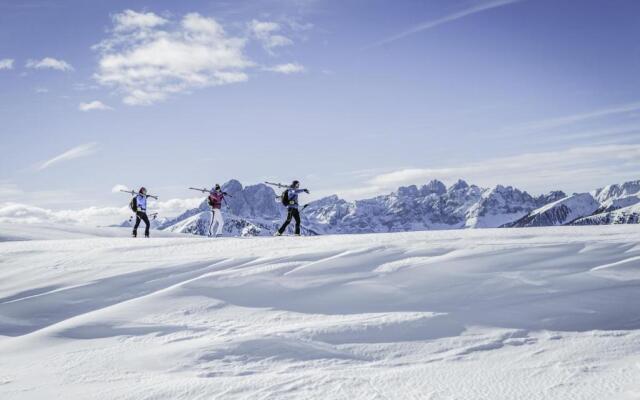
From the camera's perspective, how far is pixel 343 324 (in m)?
6.01

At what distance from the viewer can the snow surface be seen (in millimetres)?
4602

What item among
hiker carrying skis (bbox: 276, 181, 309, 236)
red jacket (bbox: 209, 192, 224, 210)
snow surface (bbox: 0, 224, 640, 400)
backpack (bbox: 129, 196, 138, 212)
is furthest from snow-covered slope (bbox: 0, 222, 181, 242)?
snow surface (bbox: 0, 224, 640, 400)

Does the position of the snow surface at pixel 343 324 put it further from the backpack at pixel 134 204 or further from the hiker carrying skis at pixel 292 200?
the backpack at pixel 134 204

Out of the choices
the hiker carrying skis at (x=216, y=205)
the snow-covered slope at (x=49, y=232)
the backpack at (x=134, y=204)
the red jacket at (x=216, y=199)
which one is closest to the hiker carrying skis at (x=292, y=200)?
the hiker carrying skis at (x=216, y=205)

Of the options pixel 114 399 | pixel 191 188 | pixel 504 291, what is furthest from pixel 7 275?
pixel 191 188

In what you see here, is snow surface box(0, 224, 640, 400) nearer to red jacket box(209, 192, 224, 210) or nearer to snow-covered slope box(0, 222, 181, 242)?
red jacket box(209, 192, 224, 210)

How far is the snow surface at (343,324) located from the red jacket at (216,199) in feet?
37.1

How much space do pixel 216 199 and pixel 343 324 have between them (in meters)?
16.4

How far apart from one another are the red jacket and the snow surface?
11302 mm

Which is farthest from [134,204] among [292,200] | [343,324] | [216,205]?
[343,324]

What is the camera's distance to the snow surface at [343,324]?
460cm

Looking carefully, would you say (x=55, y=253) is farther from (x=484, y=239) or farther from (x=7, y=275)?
(x=484, y=239)

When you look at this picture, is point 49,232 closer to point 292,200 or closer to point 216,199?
point 216,199

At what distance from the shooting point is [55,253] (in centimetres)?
1241
